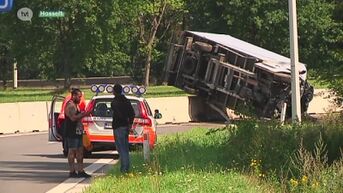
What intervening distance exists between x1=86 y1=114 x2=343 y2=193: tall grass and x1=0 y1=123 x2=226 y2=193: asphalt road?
1.43 m

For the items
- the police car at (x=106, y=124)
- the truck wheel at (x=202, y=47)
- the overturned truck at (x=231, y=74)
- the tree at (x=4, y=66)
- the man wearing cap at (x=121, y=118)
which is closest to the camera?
the man wearing cap at (x=121, y=118)

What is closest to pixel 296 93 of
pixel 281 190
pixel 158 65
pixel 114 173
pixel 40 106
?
pixel 114 173

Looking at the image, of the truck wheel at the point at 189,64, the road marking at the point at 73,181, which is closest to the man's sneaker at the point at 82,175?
the road marking at the point at 73,181

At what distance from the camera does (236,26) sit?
53.2 m

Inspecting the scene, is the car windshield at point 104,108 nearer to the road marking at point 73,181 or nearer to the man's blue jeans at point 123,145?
the road marking at point 73,181

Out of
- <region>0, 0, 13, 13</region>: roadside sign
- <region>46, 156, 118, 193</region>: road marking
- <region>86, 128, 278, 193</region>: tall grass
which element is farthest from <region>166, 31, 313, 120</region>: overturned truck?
<region>0, 0, 13, 13</region>: roadside sign

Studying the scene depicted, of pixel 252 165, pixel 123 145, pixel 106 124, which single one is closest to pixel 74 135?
pixel 123 145

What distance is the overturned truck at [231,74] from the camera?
91.2ft

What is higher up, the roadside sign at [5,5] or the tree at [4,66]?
the roadside sign at [5,5]

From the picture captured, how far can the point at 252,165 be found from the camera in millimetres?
12234

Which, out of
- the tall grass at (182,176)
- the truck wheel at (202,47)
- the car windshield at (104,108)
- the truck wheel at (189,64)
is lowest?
the tall grass at (182,176)

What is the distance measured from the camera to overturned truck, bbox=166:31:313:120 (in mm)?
27812

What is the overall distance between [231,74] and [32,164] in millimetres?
13075

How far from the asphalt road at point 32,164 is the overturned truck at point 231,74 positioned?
275 inches
